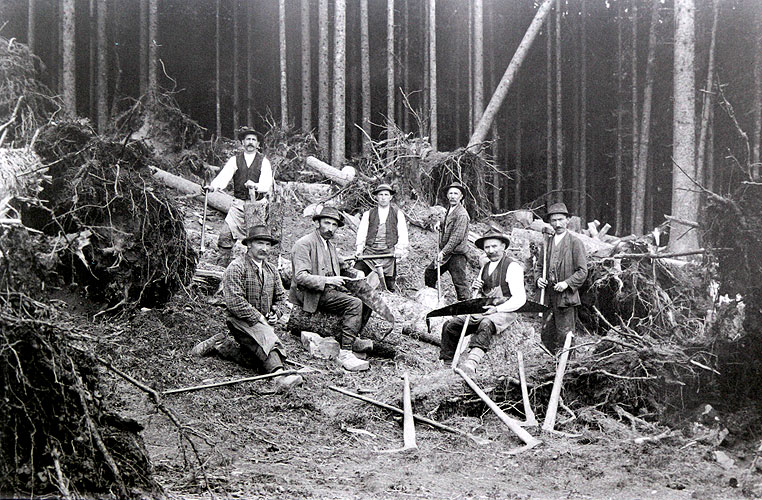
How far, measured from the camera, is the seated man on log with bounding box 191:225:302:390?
6.94 metres

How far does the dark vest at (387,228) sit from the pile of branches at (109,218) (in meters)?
2.56

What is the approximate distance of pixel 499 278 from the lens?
778cm

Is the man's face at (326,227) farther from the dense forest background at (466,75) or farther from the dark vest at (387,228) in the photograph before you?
the dense forest background at (466,75)

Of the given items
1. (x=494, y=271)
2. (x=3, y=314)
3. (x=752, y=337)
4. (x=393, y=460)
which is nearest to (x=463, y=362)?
(x=494, y=271)

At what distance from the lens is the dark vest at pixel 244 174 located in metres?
A: 9.80

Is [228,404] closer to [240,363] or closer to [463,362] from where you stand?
[240,363]

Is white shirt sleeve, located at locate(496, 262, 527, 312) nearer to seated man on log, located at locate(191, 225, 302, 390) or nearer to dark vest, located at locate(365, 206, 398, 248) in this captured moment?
dark vest, located at locate(365, 206, 398, 248)

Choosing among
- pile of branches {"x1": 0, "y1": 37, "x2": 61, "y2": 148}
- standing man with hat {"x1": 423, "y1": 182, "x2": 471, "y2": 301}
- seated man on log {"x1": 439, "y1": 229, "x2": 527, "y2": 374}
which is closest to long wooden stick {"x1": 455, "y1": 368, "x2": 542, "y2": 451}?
seated man on log {"x1": 439, "y1": 229, "x2": 527, "y2": 374}

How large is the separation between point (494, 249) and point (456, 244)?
1623 mm

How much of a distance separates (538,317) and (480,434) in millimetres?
5592

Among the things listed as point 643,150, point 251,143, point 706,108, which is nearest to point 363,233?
point 251,143

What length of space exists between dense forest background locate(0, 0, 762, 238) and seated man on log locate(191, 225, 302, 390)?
40.5 ft

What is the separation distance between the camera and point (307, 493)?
14.2 ft

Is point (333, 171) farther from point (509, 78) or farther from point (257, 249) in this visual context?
point (257, 249)
